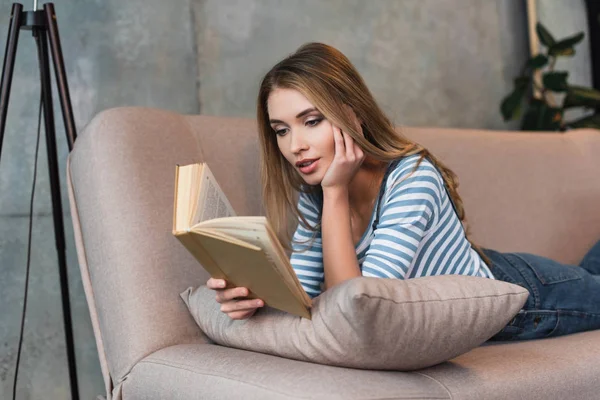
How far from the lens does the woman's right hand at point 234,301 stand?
4.22ft

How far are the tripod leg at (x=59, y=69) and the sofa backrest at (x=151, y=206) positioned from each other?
11 centimetres

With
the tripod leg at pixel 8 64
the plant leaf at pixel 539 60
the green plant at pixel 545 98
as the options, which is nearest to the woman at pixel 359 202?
the tripod leg at pixel 8 64

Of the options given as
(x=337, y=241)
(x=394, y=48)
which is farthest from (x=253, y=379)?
(x=394, y=48)

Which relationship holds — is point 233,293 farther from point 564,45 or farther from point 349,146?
point 564,45

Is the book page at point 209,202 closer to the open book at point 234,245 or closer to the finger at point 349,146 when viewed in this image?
the open book at point 234,245

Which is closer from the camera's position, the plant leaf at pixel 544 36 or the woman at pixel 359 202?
the woman at pixel 359 202

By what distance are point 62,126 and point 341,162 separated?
0.99 m

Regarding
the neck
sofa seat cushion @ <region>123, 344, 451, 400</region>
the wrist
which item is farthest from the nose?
sofa seat cushion @ <region>123, 344, 451, 400</region>

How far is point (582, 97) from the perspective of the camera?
3021 mm

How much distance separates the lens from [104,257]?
5.24 ft

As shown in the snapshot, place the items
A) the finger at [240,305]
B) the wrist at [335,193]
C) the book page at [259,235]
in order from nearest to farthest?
the book page at [259,235] < the finger at [240,305] < the wrist at [335,193]

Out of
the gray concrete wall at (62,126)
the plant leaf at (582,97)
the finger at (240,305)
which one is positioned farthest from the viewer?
the plant leaf at (582,97)

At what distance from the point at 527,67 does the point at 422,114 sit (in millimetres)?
628

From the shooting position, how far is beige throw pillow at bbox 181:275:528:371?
3.66ft
